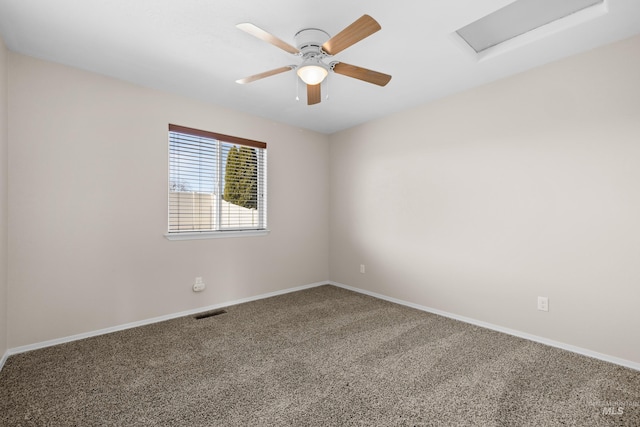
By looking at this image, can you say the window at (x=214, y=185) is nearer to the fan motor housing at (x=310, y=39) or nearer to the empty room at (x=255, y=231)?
the empty room at (x=255, y=231)

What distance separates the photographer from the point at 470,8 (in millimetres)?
1840

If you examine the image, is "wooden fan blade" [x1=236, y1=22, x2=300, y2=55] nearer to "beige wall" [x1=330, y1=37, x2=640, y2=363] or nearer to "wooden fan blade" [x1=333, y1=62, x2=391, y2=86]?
"wooden fan blade" [x1=333, y1=62, x2=391, y2=86]

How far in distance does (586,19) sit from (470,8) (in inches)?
33.7

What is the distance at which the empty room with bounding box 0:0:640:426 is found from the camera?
1.83m

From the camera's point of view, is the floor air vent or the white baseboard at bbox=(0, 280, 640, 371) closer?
the white baseboard at bbox=(0, 280, 640, 371)

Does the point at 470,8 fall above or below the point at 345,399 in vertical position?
above

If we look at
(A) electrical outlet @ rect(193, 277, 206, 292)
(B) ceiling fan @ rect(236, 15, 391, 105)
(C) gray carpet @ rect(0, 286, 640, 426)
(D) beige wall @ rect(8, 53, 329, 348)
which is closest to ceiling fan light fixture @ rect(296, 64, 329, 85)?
(B) ceiling fan @ rect(236, 15, 391, 105)

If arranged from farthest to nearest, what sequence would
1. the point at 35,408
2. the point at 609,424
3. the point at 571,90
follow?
the point at 571,90, the point at 35,408, the point at 609,424

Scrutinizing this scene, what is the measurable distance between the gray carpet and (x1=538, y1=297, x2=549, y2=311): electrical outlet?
33 centimetres

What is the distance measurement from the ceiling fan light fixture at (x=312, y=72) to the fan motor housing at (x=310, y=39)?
10cm

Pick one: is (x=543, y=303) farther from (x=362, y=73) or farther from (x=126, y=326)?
(x=126, y=326)

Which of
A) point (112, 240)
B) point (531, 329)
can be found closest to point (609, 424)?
point (531, 329)

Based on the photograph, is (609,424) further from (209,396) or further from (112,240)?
(112,240)

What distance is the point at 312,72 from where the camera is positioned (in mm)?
2078
